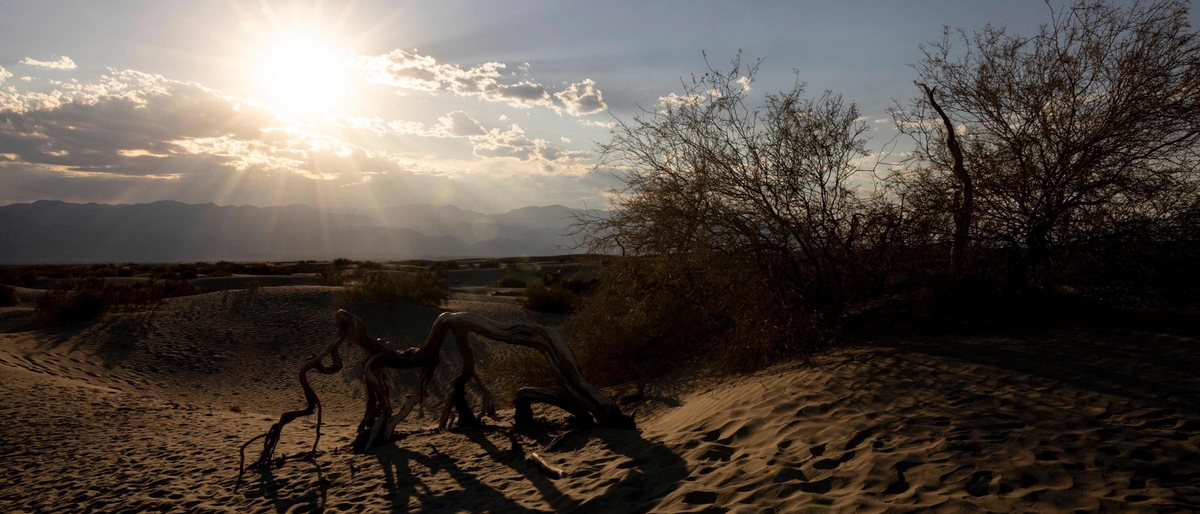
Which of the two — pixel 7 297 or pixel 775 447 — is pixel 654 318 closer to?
pixel 775 447

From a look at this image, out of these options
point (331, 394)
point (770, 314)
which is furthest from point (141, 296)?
point (770, 314)

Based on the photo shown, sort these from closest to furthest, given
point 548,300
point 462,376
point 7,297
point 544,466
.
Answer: point 544,466 < point 462,376 < point 7,297 < point 548,300

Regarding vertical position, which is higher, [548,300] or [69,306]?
[69,306]

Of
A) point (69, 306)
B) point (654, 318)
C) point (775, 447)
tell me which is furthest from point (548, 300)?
point (775, 447)

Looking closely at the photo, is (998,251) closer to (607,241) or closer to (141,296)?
(607,241)

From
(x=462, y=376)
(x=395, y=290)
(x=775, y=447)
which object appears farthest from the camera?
(x=395, y=290)

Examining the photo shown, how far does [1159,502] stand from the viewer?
12.2 feet

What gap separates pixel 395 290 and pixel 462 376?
40.2 ft

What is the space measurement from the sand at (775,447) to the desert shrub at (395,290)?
8582 mm

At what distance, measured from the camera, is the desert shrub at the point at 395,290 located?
18.8m

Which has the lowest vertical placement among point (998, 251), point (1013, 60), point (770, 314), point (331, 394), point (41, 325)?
point (331, 394)

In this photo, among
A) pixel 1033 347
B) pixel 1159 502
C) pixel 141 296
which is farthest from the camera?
pixel 141 296

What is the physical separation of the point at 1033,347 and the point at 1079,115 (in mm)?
2937

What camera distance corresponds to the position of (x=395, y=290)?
19.2 metres
